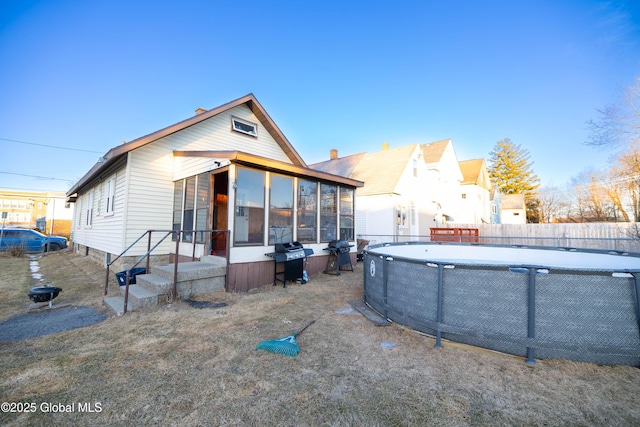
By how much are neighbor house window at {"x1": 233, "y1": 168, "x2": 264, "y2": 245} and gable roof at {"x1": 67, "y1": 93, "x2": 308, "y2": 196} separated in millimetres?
3419

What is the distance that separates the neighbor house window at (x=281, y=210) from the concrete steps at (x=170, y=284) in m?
1.49

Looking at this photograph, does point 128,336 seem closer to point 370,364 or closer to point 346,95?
point 370,364

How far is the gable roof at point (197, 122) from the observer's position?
721 centimetres

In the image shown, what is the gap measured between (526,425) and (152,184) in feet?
29.8

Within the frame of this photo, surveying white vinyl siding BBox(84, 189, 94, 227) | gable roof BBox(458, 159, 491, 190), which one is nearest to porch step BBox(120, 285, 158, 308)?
white vinyl siding BBox(84, 189, 94, 227)

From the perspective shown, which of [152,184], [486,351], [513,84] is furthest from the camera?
[513,84]

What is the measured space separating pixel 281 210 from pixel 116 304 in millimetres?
3905

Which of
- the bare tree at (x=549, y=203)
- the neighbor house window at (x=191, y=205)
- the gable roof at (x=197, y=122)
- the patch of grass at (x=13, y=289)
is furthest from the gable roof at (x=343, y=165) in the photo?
the bare tree at (x=549, y=203)

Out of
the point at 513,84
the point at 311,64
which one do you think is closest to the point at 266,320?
the point at 311,64

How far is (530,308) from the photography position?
2842 mm

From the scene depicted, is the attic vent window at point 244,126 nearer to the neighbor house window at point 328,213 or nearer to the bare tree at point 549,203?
the neighbor house window at point 328,213

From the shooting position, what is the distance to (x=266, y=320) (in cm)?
418

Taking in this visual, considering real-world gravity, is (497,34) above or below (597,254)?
above

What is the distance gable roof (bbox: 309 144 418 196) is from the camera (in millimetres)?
14316
